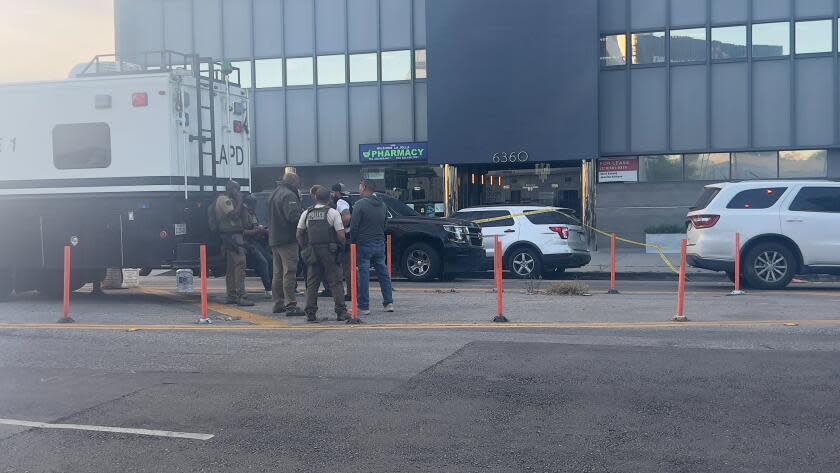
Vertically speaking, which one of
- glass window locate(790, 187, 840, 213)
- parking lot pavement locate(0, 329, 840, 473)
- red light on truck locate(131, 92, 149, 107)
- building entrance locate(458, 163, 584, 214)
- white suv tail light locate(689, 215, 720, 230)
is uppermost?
red light on truck locate(131, 92, 149, 107)

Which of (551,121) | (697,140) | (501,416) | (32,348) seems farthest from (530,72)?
(501,416)

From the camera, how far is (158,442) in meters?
6.23

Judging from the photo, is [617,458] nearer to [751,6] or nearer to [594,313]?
[594,313]

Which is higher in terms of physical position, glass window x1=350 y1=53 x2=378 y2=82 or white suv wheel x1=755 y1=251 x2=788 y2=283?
glass window x1=350 y1=53 x2=378 y2=82

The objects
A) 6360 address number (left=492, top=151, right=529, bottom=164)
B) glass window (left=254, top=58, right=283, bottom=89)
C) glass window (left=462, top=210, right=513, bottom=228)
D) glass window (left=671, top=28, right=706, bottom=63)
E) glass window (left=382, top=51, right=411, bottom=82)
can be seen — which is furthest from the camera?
glass window (left=254, top=58, right=283, bottom=89)

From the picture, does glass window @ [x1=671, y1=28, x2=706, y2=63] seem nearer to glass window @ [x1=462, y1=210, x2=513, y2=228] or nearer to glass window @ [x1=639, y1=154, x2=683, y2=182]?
glass window @ [x1=639, y1=154, x2=683, y2=182]

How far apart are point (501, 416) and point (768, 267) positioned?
9718 mm

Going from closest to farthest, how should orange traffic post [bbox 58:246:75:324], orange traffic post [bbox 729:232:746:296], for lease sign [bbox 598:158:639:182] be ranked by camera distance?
orange traffic post [bbox 58:246:75:324]
orange traffic post [bbox 729:232:746:296]
for lease sign [bbox 598:158:639:182]

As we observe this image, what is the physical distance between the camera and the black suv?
16.9 metres

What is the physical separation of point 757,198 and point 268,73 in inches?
708

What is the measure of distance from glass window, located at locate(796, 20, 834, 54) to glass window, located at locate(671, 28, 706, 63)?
→ 8.23ft

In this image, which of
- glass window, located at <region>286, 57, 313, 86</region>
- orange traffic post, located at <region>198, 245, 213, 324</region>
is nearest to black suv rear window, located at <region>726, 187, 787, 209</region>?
orange traffic post, located at <region>198, 245, 213, 324</region>

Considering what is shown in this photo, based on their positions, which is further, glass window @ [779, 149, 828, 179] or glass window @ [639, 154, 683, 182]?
glass window @ [639, 154, 683, 182]

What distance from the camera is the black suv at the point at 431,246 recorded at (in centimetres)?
1689
